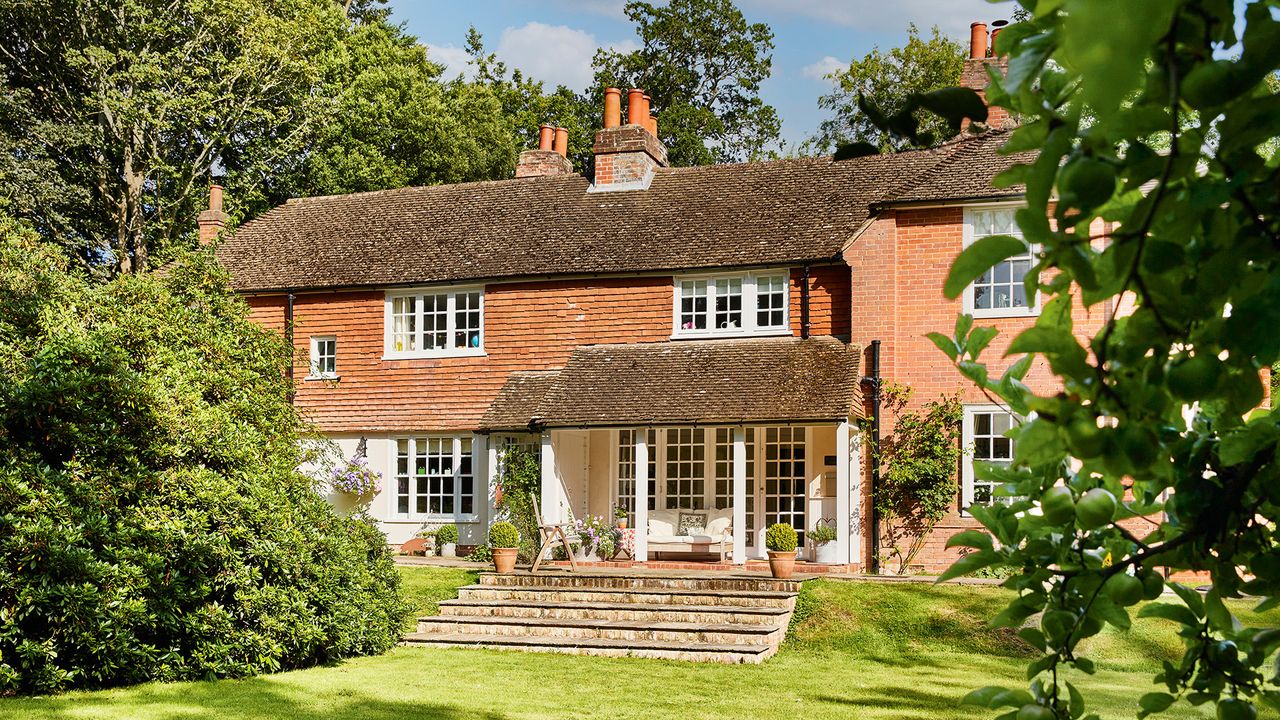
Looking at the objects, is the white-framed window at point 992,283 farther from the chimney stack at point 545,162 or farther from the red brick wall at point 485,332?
the chimney stack at point 545,162

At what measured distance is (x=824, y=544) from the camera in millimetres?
20984

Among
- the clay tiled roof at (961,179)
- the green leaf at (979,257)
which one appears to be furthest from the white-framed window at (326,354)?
the green leaf at (979,257)

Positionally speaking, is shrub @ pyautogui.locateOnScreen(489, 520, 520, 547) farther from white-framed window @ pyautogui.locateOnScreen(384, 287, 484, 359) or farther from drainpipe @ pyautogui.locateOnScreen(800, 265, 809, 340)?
drainpipe @ pyautogui.locateOnScreen(800, 265, 809, 340)

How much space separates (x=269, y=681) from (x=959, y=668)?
7.65 m

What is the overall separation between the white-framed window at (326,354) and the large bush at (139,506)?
40.6ft

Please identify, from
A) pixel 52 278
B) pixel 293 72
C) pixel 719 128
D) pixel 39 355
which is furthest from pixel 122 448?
pixel 719 128

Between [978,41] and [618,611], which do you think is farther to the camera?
[978,41]

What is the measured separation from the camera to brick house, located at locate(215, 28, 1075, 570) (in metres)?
21.0

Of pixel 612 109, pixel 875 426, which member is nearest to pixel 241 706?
pixel 875 426

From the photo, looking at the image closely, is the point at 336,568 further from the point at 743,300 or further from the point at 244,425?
the point at 743,300

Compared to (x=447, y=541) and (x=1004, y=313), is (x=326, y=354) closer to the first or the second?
(x=447, y=541)

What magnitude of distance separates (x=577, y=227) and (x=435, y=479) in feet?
19.1

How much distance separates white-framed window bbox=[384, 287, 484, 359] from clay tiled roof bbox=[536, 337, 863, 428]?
2516 millimetres

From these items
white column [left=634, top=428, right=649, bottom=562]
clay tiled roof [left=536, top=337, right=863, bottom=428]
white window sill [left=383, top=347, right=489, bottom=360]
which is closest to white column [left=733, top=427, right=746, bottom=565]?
clay tiled roof [left=536, top=337, right=863, bottom=428]
